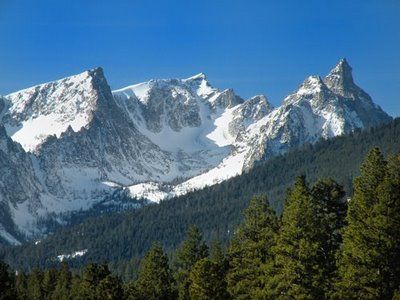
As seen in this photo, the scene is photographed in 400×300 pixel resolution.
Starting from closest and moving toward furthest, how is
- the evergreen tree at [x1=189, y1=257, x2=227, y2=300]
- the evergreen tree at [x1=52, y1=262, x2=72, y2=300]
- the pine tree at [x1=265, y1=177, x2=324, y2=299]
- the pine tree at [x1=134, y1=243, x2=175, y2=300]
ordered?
the pine tree at [x1=265, y1=177, x2=324, y2=299] → the evergreen tree at [x1=189, y1=257, x2=227, y2=300] → the pine tree at [x1=134, y1=243, x2=175, y2=300] → the evergreen tree at [x1=52, y1=262, x2=72, y2=300]

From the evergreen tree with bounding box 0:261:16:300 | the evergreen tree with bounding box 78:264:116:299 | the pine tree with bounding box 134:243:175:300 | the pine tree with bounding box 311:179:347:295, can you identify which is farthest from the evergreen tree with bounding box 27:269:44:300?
the pine tree with bounding box 311:179:347:295

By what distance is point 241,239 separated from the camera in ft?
213

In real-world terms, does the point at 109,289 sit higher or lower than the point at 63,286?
lower

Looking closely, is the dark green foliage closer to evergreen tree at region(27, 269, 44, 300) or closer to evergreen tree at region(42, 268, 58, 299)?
evergreen tree at region(27, 269, 44, 300)

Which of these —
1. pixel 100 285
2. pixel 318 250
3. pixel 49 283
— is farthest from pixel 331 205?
pixel 49 283

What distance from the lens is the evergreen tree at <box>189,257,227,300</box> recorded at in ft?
215

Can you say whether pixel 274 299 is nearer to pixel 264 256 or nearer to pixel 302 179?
pixel 264 256

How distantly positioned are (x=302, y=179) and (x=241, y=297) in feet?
40.1

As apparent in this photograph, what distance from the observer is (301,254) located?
5053 centimetres

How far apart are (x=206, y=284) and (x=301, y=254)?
17.2m

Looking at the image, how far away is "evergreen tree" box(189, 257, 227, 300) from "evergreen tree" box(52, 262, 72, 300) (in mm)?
40930

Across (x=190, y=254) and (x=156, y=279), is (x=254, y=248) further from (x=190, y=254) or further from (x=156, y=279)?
(x=190, y=254)

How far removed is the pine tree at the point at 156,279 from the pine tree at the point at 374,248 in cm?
2903

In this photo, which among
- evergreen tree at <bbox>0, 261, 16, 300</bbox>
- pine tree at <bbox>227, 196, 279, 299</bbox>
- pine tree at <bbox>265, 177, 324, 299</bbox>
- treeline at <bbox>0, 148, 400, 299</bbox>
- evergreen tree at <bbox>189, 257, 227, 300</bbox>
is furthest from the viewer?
evergreen tree at <bbox>0, 261, 16, 300</bbox>
